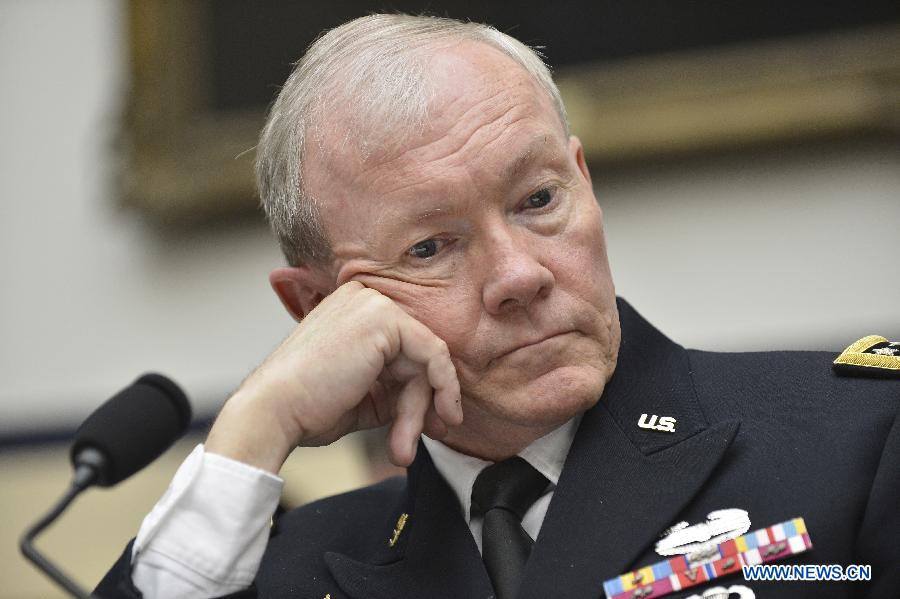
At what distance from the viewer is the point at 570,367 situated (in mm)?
2348

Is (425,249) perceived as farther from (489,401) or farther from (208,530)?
(208,530)

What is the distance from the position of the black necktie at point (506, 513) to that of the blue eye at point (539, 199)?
1.64ft

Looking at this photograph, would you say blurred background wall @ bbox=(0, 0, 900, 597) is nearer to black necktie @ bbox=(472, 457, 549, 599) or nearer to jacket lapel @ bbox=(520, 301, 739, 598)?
jacket lapel @ bbox=(520, 301, 739, 598)

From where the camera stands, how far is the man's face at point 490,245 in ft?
7.66

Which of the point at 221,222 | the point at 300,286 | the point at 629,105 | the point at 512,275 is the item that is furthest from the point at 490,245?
the point at 221,222

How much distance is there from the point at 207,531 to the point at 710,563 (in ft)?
2.86

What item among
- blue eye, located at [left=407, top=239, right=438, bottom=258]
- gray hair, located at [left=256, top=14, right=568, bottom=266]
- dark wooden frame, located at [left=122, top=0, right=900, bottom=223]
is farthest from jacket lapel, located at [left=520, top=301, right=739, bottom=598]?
dark wooden frame, located at [left=122, top=0, right=900, bottom=223]

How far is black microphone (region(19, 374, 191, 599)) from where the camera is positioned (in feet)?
6.56

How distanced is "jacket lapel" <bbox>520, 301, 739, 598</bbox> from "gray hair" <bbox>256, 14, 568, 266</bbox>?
0.59 meters

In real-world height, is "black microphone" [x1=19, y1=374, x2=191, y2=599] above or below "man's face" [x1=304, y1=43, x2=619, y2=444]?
below

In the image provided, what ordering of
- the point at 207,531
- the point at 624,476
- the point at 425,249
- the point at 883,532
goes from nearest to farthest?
the point at 883,532, the point at 207,531, the point at 624,476, the point at 425,249

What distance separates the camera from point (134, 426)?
2125mm

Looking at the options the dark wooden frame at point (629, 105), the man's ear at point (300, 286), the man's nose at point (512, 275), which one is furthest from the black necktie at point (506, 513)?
the dark wooden frame at point (629, 105)

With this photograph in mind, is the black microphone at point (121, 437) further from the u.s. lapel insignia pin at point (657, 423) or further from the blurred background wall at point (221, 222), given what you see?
the blurred background wall at point (221, 222)
